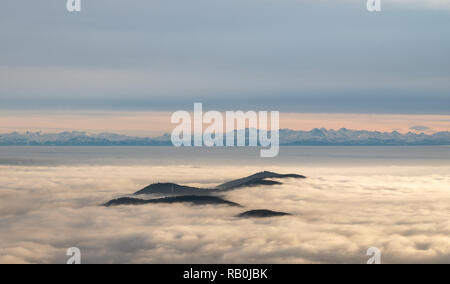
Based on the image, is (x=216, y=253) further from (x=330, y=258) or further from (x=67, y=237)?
(x=67, y=237)

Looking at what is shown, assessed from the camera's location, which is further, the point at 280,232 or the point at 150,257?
the point at 280,232

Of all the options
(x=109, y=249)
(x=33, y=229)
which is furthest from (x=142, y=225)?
(x=33, y=229)

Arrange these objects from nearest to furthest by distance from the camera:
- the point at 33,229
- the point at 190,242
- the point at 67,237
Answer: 1. the point at 190,242
2. the point at 67,237
3. the point at 33,229

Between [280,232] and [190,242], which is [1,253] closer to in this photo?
[190,242]

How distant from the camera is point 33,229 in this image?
633 ft

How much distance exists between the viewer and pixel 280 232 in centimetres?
16500

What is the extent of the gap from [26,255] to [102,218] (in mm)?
61947

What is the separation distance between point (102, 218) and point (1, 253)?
59238mm
